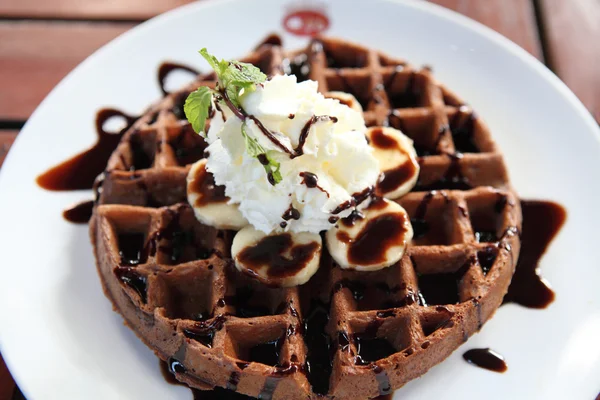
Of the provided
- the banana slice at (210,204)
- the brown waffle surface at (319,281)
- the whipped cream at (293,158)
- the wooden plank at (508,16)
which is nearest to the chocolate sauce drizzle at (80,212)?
the brown waffle surface at (319,281)

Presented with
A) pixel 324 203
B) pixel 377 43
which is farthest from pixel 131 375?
pixel 377 43

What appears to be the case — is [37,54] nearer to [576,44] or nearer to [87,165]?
[87,165]

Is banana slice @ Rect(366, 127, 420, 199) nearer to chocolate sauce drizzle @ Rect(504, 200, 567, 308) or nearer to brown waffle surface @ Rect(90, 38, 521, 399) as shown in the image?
brown waffle surface @ Rect(90, 38, 521, 399)

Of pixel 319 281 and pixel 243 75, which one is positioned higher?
pixel 243 75

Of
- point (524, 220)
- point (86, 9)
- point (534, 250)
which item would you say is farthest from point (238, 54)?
point (534, 250)

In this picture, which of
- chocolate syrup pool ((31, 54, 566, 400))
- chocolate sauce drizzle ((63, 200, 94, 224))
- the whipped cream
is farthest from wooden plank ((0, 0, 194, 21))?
the whipped cream

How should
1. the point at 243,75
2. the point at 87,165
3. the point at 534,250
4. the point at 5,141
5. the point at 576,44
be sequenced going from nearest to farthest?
the point at 243,75 → the point at 534,250 → the point at 87,165 → the point at 5,141 → the point at 576,44
